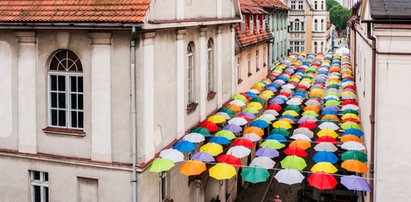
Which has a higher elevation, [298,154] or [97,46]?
[97,46]

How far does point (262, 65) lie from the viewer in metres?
34.4

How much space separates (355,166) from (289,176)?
2134mm

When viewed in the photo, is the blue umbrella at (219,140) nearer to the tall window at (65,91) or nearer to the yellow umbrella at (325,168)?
the yellow umbrella at (325,168)

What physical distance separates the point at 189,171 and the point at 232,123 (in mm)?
5118

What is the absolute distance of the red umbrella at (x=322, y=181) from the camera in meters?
14.1

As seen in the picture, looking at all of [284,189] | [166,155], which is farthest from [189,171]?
[284,189]

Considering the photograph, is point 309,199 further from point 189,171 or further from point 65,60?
point 65,60

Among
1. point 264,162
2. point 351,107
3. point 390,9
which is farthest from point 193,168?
point 351,107

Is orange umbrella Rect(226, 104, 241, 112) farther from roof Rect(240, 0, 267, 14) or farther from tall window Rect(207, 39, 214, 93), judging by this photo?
roof Rect(240, 0, 267, 14)

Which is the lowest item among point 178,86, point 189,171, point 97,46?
point 189,171

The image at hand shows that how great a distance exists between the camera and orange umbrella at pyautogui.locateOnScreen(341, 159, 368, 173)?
15.0 m

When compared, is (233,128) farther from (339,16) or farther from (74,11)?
(339,16)

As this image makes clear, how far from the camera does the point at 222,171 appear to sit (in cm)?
1470

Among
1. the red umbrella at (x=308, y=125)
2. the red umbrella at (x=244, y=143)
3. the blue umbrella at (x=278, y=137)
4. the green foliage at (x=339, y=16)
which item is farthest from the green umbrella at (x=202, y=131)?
the green foliage at (x=339, y=16)
